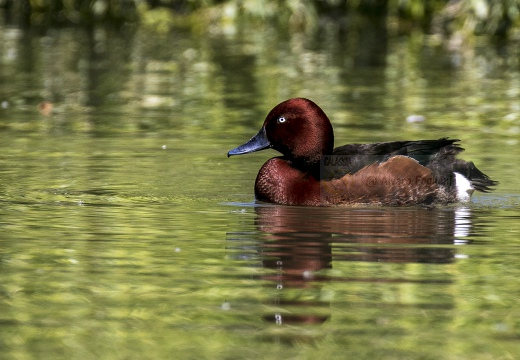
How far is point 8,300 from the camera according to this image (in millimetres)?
5812

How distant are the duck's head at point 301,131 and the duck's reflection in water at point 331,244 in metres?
0.55

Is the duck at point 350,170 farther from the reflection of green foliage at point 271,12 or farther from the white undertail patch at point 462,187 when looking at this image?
the reflection of green foliage at point 271,12

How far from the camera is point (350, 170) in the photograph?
28.3 ft

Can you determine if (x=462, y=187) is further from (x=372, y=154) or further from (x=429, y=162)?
(x=372, y=154)

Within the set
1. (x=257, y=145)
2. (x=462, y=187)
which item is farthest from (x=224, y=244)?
(x=462, y=187)

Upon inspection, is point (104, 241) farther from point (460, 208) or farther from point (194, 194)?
point (460, 208)

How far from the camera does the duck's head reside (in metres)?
9.00

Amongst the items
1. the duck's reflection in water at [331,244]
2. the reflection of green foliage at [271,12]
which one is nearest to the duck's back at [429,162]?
the duck's reflection in water at [331,244]

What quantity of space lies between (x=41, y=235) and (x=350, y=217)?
6.26 ft

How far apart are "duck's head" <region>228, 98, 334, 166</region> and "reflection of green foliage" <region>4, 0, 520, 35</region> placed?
11.3 m

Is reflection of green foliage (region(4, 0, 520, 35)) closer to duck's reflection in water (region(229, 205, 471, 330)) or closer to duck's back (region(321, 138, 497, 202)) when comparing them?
duck's back (region(321, 138, 497, 202))

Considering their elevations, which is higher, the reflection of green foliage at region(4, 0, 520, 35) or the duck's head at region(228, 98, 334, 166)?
the reflection of green foliage at region(4, 0, 520, 35)

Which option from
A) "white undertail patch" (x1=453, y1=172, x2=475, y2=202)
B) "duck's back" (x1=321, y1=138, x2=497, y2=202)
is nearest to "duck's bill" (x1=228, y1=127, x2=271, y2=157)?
"duck's back" (x1=321, y1=138, x2=497, y2=202)

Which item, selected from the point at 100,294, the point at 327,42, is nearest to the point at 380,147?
the point at 100,294
